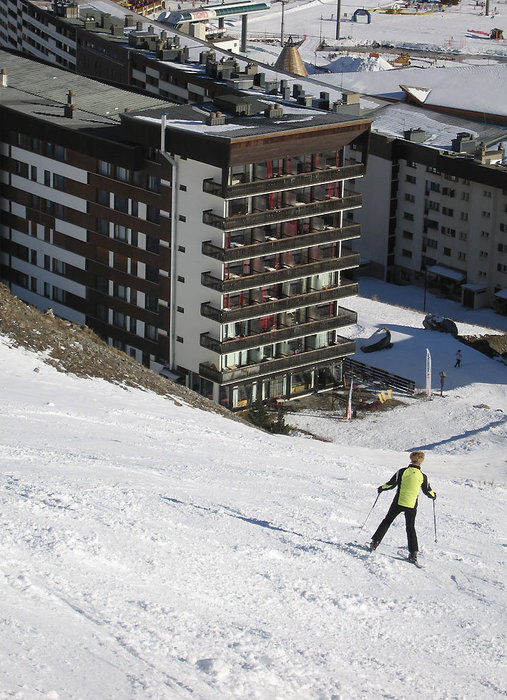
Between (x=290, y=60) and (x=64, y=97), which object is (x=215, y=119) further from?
(x=290, y=60)

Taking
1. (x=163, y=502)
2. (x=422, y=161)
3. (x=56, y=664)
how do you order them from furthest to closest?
(x=422, y=161) < (x=163, y=502) < (x=56, y=664)

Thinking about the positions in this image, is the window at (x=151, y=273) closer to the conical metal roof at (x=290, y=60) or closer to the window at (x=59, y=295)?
the window at (x=59, y=295)

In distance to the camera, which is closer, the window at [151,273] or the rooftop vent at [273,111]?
the window at [151,273]

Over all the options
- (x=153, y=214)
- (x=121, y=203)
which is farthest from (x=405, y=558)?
(x=121, y=203)

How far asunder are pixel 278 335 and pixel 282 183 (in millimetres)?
7786

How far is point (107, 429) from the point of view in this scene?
3988 centimetres

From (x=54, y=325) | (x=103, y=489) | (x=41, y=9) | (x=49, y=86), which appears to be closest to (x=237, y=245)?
(x=54, y=325)

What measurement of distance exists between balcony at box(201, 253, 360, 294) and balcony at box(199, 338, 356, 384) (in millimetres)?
4073

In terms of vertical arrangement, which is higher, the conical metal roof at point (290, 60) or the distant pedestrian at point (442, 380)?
the conical metal roof at point (290, 60)

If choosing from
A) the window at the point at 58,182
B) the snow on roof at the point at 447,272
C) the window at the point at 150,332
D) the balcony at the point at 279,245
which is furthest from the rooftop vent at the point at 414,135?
the window at the point at 150,332

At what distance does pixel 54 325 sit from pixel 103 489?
25353mm

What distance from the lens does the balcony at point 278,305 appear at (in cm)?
6481

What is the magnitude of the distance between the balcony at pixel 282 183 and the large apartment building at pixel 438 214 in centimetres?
3481

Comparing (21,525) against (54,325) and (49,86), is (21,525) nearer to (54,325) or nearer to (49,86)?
(54,325)
